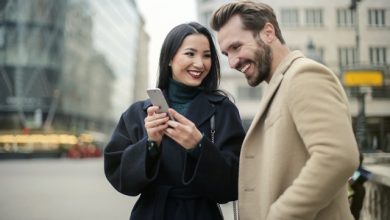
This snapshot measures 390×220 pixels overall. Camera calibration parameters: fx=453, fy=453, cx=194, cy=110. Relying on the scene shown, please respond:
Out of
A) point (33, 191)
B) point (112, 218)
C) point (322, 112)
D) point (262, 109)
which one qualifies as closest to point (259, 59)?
point (262, 109)

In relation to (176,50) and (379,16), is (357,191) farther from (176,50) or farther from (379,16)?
(379,16)

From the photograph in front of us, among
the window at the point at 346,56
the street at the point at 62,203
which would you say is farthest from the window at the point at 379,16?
the window at the point at 346,56

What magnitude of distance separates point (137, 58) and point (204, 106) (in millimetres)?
122349

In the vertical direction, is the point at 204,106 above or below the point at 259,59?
below

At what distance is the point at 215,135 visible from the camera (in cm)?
246

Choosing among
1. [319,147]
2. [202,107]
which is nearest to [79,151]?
[202,107]

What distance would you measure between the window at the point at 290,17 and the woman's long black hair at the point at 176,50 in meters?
31.6

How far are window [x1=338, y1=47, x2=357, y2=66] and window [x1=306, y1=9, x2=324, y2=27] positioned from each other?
2.57 meters

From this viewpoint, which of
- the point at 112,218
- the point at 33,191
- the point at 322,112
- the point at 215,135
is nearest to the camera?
the point at 322,112

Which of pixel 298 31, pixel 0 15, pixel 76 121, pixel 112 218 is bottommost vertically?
pixel 76 121

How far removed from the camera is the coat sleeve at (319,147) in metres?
1.66

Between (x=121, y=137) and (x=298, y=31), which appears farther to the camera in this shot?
(x=298, y=31)

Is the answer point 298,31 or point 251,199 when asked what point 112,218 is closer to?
point 251,199

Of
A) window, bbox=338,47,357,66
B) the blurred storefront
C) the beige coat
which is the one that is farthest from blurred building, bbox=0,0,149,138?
the beige coat
